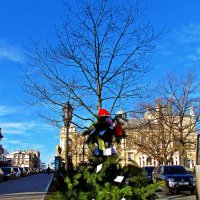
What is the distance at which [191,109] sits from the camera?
48.4 m

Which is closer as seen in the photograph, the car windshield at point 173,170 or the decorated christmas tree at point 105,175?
the decorated christmas tree at point 105,175

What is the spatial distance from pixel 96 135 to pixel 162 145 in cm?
4872

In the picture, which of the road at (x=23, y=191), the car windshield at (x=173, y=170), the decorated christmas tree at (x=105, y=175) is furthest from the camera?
the car windshield at (x=173, y=170)

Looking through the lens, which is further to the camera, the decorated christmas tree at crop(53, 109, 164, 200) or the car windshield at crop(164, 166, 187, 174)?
the car windshield at crop(164, 166, 187, 174)

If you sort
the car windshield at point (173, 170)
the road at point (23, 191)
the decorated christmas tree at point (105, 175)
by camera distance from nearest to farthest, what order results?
the decorated christmas tree at point (105, 175), the road at point (23, 191), the car windshield at point (173, 170)

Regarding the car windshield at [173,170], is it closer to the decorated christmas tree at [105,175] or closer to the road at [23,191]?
the road at [23,191]

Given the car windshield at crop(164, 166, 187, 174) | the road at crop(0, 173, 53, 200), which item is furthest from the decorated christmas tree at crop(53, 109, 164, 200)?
the car windshield at crop(164, 166, 187, 174)

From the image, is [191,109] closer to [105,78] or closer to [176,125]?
[176,125]

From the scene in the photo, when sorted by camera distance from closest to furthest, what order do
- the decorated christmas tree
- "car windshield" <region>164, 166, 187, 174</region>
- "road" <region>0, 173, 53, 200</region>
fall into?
1. the decorated christmas tree
2. "road" <region>0, 173, 53, 200</region>
3. "car windshield" <region>164, 166, 187, 174</region>

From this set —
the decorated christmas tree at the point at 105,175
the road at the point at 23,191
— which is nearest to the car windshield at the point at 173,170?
the road at the point at 23,191

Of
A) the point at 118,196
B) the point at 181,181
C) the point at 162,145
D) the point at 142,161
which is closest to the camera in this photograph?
the point at 118,196

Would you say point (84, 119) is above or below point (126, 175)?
above

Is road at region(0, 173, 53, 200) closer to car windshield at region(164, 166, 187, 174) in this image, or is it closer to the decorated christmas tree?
car windshield at region(164, 166, 187, 174)

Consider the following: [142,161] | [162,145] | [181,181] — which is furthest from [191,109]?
[142,161]
